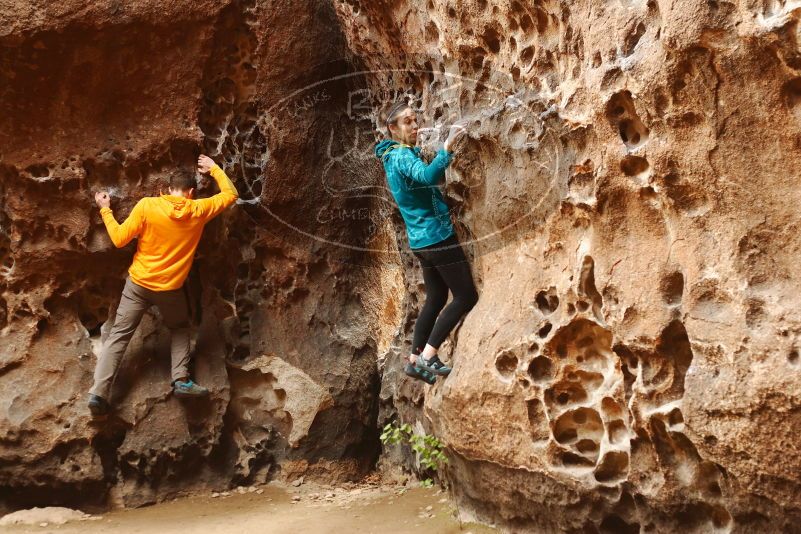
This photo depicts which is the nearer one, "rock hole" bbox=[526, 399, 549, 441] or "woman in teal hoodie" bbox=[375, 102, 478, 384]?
"rock hole" bbox=[526, 399, 549, 441]

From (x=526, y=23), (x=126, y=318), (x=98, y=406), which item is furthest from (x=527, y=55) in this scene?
(x=98, y=406)

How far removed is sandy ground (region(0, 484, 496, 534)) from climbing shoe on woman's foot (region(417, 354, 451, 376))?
71cm

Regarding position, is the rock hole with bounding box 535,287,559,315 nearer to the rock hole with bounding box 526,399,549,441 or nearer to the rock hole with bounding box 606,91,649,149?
the rock hole with bounding box 526,399,549,441

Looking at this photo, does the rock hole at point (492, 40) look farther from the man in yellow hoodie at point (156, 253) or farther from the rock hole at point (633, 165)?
the man in yellow hoodie at point (156, 253)

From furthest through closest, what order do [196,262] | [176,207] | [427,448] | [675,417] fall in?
[196,262] → [176,207] → [427,448] → [675,417]

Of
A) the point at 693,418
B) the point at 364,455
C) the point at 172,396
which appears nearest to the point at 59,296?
the point at 172,396

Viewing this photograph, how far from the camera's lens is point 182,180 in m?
4.76

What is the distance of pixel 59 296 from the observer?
4.98 m

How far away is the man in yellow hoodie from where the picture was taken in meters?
4.71

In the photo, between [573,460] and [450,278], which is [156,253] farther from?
[573,460]

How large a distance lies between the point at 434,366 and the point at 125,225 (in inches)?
71.7

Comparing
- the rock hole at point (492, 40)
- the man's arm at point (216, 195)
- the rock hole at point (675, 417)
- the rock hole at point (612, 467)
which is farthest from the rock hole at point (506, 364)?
the man's arm at point (216, 195)

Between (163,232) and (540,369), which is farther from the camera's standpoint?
(163,232)

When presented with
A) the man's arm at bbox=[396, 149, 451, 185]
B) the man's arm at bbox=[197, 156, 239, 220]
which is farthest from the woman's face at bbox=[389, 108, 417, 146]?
the man's arm at bbox=[197, 156, 239, 220]
